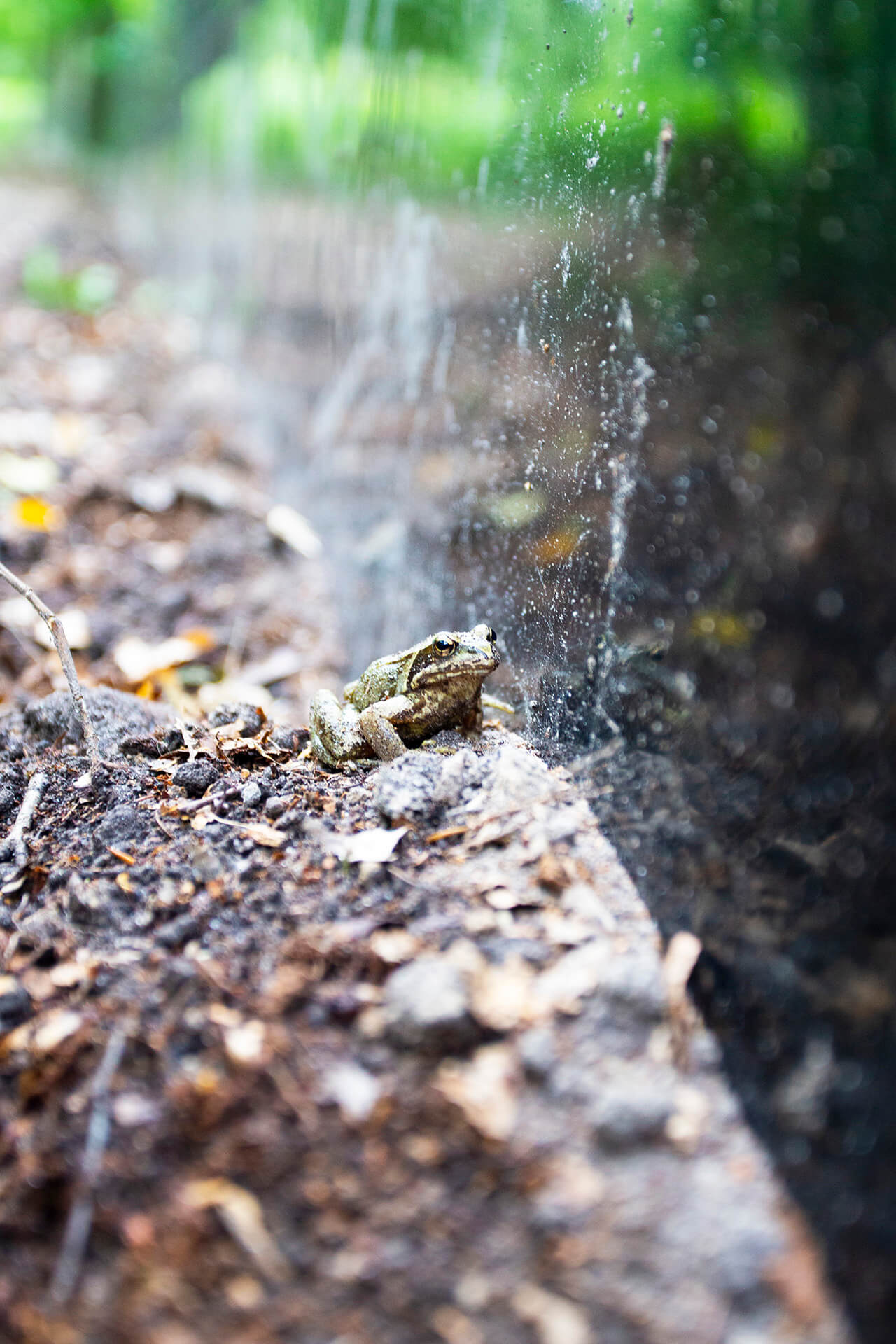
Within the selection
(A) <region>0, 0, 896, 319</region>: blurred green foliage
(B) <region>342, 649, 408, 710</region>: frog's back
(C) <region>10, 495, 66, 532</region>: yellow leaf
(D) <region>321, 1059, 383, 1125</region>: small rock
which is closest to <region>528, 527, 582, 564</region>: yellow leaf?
(B) <region>342, 649, 408, 710</region>: frog's back

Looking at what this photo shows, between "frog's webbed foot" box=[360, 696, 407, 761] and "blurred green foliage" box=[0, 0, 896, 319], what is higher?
"blurred green foliage" box=[0, 0, 896, 319]

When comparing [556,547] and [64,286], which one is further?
[64,286]

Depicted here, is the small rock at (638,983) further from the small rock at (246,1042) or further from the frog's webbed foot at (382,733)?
the frog's webbed foot at (382,733)

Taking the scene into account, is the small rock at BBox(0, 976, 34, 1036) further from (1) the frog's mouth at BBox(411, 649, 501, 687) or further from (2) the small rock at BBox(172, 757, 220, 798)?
(1) the frog's mouth at BBox(411, 649, 501, 687)

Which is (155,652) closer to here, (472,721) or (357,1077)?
(472,721)

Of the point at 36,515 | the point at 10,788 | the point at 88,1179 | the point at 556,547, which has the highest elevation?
the point at 556,547

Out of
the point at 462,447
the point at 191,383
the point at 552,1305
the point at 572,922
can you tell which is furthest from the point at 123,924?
the point at 191,383

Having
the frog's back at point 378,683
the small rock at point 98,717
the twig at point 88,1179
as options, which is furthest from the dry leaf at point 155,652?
the twig at point 88,1179

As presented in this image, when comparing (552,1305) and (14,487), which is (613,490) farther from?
(14,487)

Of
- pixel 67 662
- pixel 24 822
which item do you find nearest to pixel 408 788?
pixel 24 822
